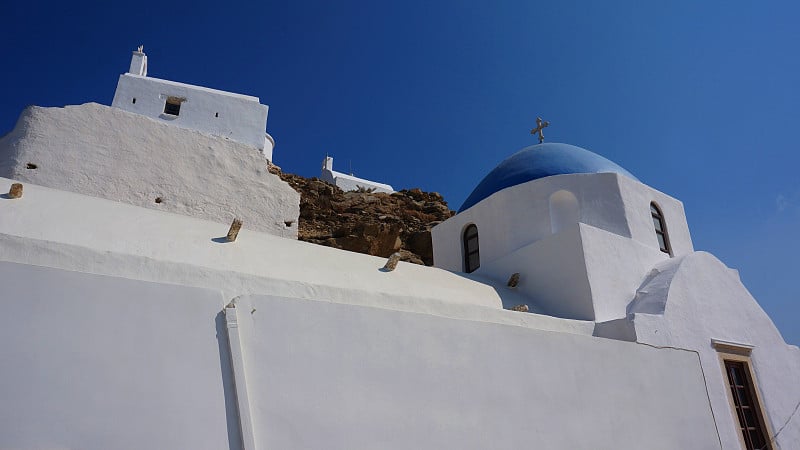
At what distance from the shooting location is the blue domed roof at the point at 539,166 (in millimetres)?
9688

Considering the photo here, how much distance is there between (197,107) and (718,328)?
9.74 m

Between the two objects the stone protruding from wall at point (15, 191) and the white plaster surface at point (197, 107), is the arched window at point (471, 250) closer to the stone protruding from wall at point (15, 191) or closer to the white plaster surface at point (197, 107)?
the white plaster surface at point (197, 107)

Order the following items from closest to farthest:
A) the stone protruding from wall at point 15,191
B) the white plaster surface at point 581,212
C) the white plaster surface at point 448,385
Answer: the white plaster surface at point 448,385 < the stone protruding from wall at point 15,191 < the white plaster surface at point 581,212

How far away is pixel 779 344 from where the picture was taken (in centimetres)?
866

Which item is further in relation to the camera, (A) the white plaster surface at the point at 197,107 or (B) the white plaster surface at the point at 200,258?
(A) the white plaster surface at the point at 197,107

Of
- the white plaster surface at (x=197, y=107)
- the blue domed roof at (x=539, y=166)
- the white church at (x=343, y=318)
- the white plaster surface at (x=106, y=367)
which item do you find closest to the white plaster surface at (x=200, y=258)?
the white church at (x=343, y=318)

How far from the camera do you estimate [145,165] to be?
804cm

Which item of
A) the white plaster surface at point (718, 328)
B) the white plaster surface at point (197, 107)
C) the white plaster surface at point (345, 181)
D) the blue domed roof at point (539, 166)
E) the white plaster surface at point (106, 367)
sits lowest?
the white plaster surface at point (106, 367)

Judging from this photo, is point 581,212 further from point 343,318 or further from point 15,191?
point 15,191

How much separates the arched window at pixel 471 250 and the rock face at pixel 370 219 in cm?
606

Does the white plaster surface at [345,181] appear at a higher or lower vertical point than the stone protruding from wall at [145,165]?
higher

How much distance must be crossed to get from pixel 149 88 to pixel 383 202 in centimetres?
1061

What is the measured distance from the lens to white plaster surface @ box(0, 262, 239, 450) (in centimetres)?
347

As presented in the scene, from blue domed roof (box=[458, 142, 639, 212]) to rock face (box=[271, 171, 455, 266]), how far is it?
6143 millimetres
